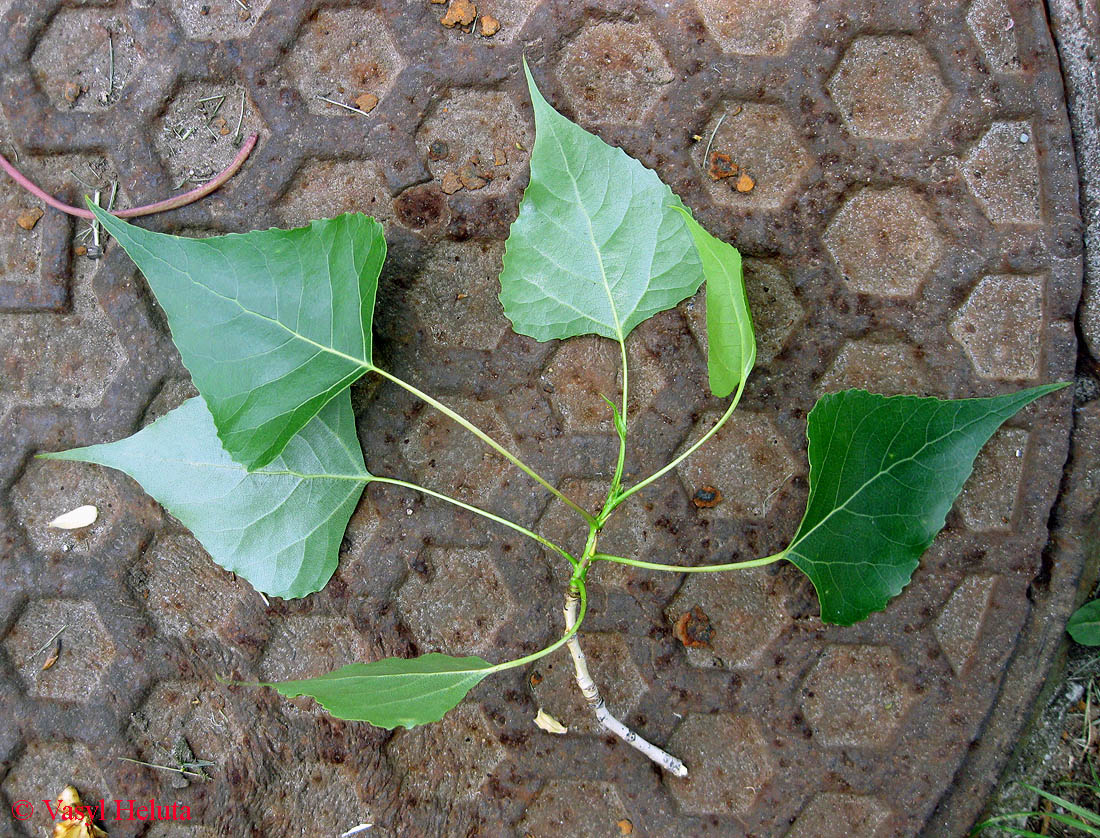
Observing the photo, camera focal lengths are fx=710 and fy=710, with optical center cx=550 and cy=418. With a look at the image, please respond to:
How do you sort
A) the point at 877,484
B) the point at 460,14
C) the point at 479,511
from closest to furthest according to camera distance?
the point at 877,484
the point at 479,511
the point at 460,14

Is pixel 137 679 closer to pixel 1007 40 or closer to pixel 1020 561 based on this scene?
pixel 1020 561

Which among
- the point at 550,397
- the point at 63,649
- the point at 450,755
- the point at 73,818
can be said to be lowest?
the point at 73,818

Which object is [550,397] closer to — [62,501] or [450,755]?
[450,755]

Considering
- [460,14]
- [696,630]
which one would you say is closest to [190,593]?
[696,630]

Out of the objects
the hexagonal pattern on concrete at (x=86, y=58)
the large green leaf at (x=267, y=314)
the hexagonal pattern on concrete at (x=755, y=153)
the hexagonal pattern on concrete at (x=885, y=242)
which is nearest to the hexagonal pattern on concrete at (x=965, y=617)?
the hexagonal pattern on concrete at (x=885, y=242)

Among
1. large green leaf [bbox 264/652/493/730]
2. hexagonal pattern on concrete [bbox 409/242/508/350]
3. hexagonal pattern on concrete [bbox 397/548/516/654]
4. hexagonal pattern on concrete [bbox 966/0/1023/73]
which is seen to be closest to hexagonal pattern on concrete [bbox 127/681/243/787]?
hexagonal pattern on concrete [bbox 397/548/516/654]

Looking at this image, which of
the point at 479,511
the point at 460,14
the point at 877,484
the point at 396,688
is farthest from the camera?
the point at 460,14
